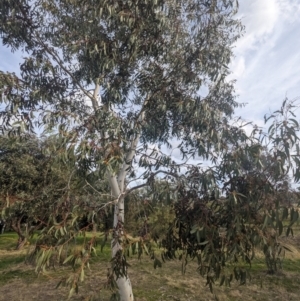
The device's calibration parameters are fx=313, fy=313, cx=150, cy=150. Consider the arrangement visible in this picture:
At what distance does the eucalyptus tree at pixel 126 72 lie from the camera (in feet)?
15.7

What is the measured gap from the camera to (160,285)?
7.26 m

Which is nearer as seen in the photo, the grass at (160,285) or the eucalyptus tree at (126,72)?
the eucalyptus tree at (126,72)

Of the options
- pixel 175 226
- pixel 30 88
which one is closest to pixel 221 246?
pixel 175 226

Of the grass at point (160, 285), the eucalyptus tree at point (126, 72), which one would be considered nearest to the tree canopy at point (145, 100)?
the eucalyptus tree at point (126, 72)

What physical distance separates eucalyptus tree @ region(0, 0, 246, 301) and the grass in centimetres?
182

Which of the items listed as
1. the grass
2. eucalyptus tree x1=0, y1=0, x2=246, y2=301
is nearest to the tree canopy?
eucalyptus tree x1=0, y1=0, x2=246, y2=301

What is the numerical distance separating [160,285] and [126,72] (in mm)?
4888

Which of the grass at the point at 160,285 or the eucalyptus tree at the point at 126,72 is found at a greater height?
the eucalyptus tree at the point at 126,72

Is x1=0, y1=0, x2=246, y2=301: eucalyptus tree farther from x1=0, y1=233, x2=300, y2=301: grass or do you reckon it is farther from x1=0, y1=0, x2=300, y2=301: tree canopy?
x1=0, y1=233, x2=300, y2=301: grass

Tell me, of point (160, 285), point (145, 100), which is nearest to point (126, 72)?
point (145, 100)

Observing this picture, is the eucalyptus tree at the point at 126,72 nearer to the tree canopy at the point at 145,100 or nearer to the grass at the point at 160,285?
the tree canopy at the point at 145,100

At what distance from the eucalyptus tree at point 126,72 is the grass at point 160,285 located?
1.82 meters

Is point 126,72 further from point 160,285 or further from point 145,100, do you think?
point 160,285

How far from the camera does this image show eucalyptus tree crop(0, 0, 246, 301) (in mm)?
4773
